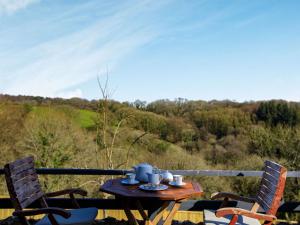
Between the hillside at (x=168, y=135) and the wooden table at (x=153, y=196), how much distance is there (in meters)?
7.09

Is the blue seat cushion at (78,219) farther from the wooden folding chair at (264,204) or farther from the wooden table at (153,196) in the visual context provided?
the wooden folding chair at (264,204)

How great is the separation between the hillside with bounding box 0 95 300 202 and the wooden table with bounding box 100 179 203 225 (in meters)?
7.09

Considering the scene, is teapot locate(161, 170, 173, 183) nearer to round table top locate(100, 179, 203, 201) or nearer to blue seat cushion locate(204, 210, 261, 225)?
round table top locate(100, 179, 203, 201)

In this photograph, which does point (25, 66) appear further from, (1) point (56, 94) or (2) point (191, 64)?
(2) point (191, 64)

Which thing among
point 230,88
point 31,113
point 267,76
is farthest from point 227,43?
point 31,113

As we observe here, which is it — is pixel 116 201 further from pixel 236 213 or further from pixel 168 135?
pixel 168 135

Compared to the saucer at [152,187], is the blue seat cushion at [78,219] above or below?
below

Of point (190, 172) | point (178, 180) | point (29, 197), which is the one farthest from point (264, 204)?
point (29, 197)

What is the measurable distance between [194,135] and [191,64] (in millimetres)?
3677

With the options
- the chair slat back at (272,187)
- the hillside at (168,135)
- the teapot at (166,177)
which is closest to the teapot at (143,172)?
the teapot at (166,177)

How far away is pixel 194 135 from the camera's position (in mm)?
16438

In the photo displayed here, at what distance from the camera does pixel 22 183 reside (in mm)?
3449

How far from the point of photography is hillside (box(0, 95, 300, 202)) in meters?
12.5

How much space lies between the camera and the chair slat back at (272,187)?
3.35 meters
